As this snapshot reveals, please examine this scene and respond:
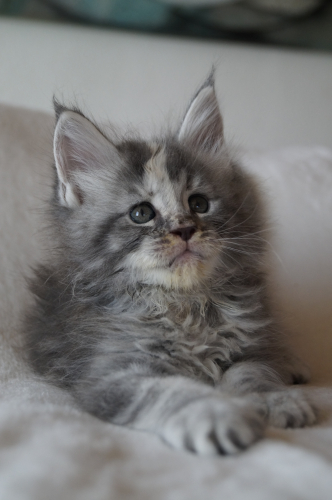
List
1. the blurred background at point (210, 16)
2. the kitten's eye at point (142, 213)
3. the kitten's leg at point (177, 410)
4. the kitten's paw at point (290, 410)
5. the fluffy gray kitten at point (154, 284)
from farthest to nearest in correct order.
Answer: the blurred background at point (210, 16) < the kitten's eye at point (142, 213) < the fluffy gray kitten at point (154, 284) < the kitten's paw at point (290, 410) < the kitten's leg at point (177, 410)

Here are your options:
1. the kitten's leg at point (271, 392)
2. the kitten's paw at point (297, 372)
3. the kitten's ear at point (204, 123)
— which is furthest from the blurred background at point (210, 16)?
the kitten's leg at point (271, 392)

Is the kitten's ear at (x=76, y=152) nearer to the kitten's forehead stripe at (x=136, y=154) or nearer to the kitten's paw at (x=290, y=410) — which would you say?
the kitten's forehead stripe at (x=136, y=154)

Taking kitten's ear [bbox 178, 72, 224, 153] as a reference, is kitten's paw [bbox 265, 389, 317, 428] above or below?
below

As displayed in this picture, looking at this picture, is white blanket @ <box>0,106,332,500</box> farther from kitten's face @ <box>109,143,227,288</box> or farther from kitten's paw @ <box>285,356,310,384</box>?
kitten's face @ <box>109,143,227,288</box>

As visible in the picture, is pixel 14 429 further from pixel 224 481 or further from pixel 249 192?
pixel 249 192

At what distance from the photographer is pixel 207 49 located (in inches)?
106

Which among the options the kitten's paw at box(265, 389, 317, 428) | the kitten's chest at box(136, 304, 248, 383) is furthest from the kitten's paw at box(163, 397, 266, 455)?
the kitten's chest at box(136, 304, 248, 383)

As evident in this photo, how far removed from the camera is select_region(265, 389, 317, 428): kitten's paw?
1012mm

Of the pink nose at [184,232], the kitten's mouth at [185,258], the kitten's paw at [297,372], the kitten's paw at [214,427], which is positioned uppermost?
the pink nose at [184,232]

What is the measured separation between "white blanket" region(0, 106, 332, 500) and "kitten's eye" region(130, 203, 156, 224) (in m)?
0.48

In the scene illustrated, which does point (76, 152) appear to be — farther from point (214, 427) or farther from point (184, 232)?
point (214, 427)

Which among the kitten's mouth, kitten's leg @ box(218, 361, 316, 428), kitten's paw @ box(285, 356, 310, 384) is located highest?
the kitten's mouth

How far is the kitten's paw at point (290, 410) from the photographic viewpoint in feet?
3.32

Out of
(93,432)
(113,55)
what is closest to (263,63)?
(113,55)
